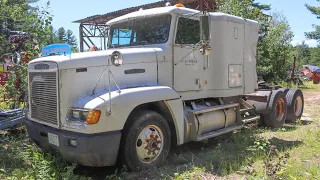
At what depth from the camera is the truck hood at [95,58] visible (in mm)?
4449

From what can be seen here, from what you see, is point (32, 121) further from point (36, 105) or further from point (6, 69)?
point (6, 69)

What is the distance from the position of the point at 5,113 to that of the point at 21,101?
3.30ft

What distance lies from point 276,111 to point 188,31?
4221mm

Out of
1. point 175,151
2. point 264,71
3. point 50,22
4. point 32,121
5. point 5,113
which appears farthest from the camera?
point 264,71

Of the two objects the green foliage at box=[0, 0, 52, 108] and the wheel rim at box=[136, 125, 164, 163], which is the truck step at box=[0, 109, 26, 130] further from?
the wheel rim at box=[136, 125, 164, 163]

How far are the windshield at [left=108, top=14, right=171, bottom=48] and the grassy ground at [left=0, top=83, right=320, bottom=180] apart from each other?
220 cm

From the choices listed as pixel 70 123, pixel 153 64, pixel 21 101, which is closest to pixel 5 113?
A: pixel 21 101

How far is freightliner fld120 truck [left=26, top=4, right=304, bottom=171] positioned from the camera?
14.3 feet

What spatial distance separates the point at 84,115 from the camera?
170 inches

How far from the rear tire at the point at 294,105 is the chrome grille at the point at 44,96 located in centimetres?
713

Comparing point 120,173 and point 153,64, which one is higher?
point 153,64

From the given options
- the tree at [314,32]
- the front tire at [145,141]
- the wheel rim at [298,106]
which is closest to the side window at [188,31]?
the front tire at [145,141]

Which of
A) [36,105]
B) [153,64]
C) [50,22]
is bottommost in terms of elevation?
[36,105]

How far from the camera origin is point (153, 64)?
5.39 m
